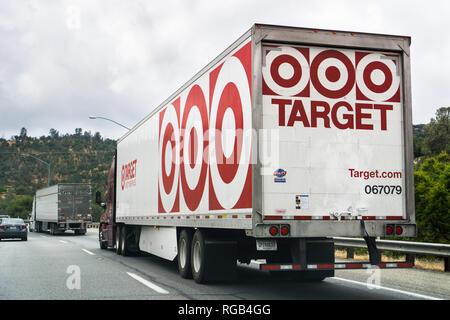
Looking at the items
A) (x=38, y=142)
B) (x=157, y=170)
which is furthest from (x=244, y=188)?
(x=38, y=142)

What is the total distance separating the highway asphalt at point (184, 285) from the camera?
9.03m

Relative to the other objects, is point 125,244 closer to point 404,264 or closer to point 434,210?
point 434,210

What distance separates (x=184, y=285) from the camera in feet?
34.0

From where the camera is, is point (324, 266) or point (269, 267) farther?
point (324, 266)

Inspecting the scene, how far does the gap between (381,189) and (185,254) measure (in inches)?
176

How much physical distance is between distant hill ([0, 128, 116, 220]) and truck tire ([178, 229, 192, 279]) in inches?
3189

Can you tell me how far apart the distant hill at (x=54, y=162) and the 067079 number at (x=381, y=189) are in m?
84.7

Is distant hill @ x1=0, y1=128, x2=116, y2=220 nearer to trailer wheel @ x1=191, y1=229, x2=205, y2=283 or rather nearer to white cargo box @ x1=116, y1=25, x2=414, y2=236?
trailer wheel @ x1=191, y1=229, x2=205, y2=283

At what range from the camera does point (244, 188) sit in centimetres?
861

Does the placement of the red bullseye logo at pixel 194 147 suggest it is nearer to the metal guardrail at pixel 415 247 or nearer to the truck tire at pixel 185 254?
the truck tire at pixel 185 254

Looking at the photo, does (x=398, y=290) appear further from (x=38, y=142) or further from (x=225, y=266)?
(x=38, y=142)

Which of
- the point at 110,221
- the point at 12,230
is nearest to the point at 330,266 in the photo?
the point at 110,221

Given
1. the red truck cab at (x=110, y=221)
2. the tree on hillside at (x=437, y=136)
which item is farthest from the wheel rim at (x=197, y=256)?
the tree on hillside at (x=437, y=136)

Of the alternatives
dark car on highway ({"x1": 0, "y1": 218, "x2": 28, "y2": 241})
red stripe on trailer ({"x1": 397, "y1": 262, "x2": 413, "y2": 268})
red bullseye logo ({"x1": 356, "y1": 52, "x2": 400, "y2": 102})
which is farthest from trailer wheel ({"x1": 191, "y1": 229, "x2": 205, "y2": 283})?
dark car on highway ({"x1": 0, "y1": 218, "x2": 28, "y2": 241})
